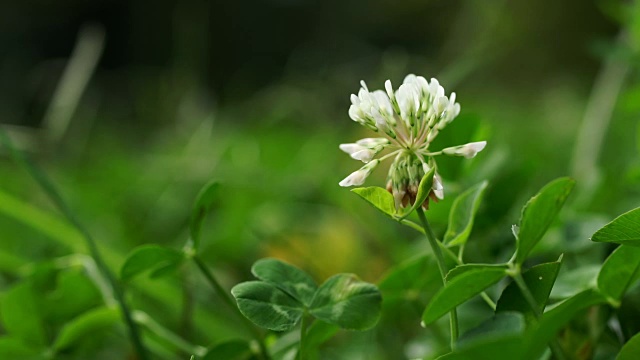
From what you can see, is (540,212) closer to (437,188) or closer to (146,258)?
(437,188)

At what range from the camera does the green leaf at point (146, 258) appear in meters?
0.37

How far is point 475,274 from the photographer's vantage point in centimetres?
27

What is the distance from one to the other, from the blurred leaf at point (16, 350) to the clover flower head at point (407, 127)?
243 mm

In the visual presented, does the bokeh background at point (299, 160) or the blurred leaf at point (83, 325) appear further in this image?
the bokeh background at point (299, 160)

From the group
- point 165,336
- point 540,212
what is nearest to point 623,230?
point 540,212

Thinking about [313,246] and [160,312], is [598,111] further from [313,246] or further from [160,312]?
[160,312]

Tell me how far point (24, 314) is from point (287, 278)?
7.7 inches

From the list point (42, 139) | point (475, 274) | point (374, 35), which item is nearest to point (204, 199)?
point (475, 274)

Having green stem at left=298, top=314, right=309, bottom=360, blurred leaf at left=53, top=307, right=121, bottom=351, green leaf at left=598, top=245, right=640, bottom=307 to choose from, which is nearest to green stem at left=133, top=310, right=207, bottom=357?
blurred leaf at left=53, top=307, right=121, bottom=351

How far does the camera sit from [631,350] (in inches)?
10.8

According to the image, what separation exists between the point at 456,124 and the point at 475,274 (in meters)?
0.22

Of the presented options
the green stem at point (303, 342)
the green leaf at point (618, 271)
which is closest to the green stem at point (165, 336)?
the green stem at point (303, 342)

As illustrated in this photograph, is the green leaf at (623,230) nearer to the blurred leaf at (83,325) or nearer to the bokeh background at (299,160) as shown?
the bokeh background at (299,160)

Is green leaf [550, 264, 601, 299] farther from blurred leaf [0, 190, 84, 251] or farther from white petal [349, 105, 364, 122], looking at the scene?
blurred leaf [0, 190, 84, 251]
